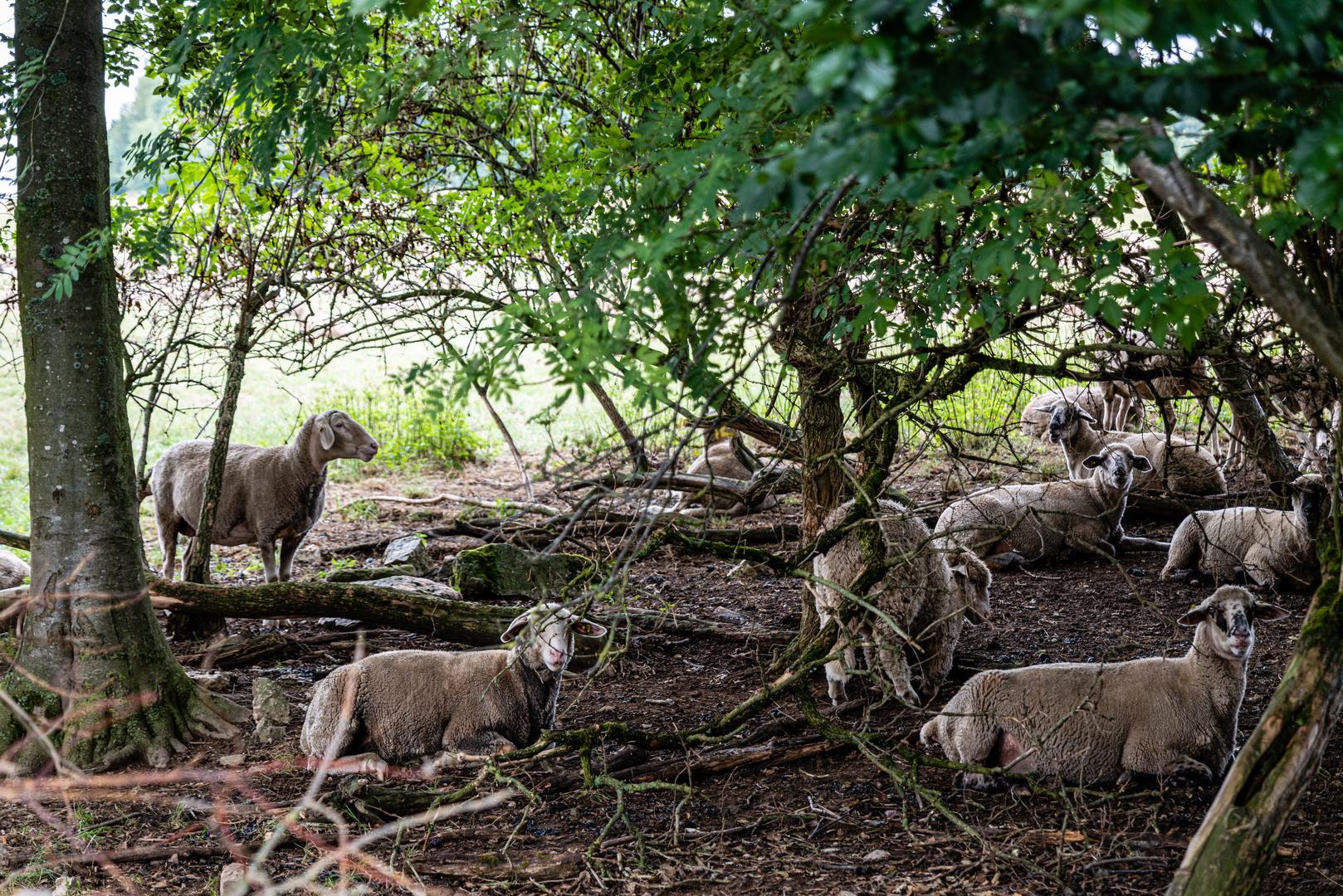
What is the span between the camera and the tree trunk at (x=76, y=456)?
4570mm

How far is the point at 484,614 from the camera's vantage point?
6.18 meters

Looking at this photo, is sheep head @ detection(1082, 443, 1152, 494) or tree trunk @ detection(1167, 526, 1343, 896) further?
sheep head @ detection(1082, 443, 1152, 494)

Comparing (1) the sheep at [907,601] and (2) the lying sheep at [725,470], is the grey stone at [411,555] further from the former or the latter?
(1) the sheep at [907,601]

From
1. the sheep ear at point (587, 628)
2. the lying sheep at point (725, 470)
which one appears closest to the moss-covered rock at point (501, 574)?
the sheep ear at point (587, 628)

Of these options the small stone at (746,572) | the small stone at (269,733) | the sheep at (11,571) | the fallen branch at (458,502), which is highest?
the fallen branch at (458,502)

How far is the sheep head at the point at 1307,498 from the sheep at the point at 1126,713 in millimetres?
2788

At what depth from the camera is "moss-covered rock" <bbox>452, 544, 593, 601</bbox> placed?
7230mm

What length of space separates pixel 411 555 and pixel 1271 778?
686 cm

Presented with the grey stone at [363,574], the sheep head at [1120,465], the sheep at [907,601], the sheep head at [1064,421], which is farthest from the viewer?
the sheep head at [1064,421]

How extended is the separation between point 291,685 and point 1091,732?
4.50 metres

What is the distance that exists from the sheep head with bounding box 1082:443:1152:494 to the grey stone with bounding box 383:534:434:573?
5959 millimetres

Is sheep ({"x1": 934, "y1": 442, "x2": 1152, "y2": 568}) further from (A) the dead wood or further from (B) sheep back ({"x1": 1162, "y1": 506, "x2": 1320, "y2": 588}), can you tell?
(A) the dead wood

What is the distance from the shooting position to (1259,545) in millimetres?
7383

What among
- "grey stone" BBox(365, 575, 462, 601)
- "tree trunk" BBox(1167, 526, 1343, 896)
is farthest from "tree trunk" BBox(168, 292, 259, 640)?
"tree trunk" BBox(1167, 526, 1343, 896)
